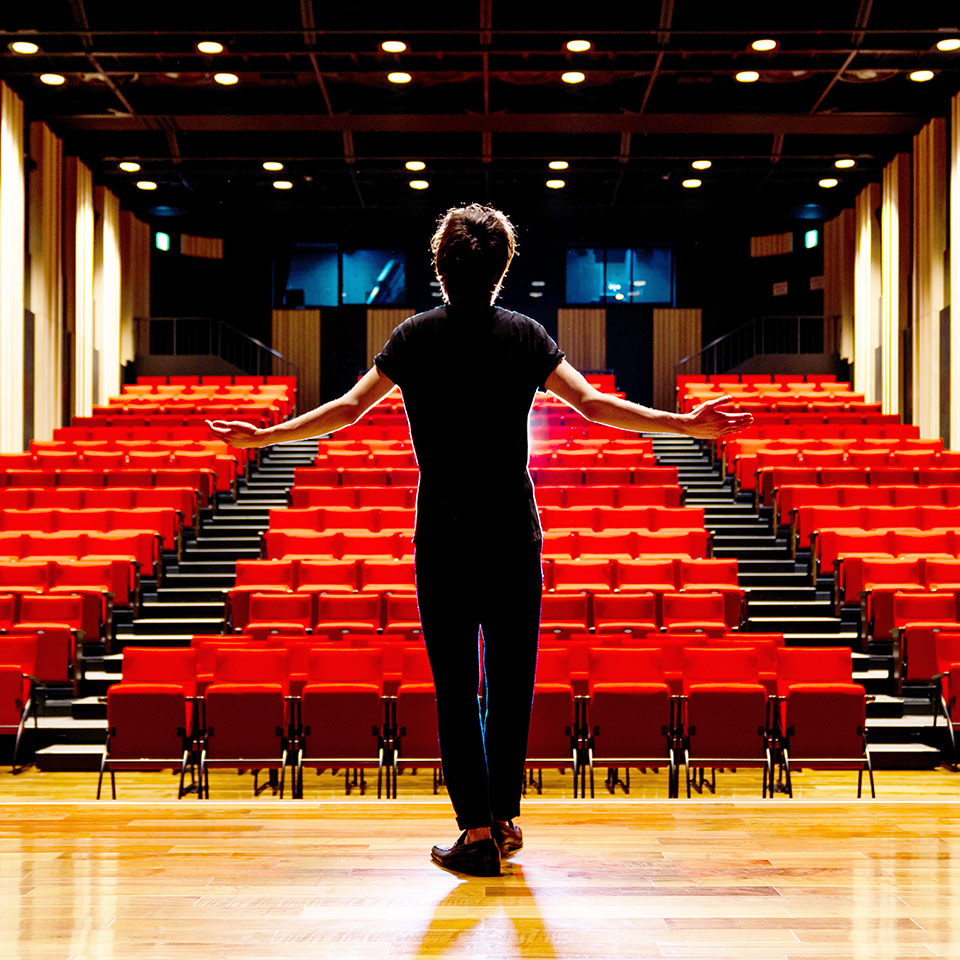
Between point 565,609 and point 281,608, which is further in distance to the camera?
point 281,608

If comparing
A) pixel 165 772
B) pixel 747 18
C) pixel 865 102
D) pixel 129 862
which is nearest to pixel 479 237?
pixel 129 862

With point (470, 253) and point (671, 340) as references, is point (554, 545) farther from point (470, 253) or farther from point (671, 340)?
point (671, 340)

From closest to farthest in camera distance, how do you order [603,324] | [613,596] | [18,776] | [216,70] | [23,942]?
[23,942] < [18,776] < [613,596] < [216,70] < [603,324]

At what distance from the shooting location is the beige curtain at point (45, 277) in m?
11.9

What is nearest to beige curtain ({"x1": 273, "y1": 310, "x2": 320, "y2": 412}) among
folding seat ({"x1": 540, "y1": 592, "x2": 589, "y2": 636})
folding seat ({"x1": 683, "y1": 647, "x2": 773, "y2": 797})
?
folding seat ({"x1": 540, "y1": 592, "x2": 589, "y2": 636})

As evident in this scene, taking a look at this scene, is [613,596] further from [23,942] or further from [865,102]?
[865,102]

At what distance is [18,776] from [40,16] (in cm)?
676

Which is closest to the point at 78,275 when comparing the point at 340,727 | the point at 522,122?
the point at 522,122

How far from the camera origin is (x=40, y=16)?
946 centimetres

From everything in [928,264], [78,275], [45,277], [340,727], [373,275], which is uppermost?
[373,275]

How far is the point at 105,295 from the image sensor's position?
1439 centimetres

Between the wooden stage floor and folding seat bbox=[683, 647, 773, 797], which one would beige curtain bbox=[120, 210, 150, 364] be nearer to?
folding seat bbox=[683, 647, 773, 797]

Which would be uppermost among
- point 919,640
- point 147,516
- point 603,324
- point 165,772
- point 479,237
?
point 603,324

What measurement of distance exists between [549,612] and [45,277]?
8.12 metres
